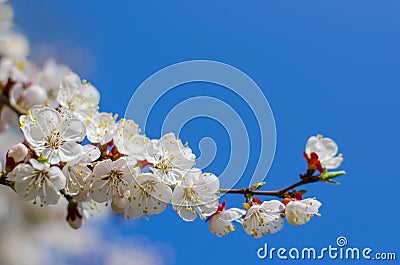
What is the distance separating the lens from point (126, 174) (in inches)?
64.2

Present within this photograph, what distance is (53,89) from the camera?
106 inches

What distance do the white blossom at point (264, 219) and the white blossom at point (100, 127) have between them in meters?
0.55

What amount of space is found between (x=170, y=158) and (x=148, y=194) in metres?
0.14

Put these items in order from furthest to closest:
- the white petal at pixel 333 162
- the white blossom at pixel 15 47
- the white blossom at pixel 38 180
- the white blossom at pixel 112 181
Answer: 1. the white blossom at pixel 15 47
2. the white petal at pixel 333 162
3. the white blossom at pixel 112 181
4. the white blossom at pixel 38 180

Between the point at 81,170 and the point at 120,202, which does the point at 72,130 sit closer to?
the point at 81,170

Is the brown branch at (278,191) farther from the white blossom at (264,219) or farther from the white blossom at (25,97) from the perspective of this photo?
the white blossom at (25,97)

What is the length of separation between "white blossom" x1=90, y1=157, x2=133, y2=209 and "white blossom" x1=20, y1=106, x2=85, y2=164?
0.11 metres

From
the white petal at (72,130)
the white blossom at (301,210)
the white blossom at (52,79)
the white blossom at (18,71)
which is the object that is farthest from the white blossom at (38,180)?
the white blossom at (52,79)

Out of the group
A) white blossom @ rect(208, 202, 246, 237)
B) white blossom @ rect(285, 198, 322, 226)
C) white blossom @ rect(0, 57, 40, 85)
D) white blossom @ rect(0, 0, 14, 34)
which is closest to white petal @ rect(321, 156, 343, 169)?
white blossom @ rect(285, 198, 322, 226)

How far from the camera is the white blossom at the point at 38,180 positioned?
4.97 feet

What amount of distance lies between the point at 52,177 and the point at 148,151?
33 cm

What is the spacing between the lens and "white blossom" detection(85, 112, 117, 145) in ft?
5.59

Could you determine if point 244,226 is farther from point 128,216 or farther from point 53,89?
point 53,89

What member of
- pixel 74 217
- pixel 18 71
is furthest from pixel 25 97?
pixel 74 217
